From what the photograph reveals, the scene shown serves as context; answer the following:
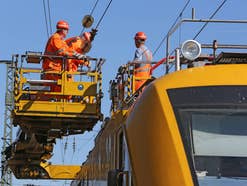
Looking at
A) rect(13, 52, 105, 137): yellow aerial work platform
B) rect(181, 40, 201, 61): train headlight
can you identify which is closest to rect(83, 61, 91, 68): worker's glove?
rect(13, 52, 105, 137): yellow aerial work platform

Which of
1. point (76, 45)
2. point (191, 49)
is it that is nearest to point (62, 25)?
point (76, 45)

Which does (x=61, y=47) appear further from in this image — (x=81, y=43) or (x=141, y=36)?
(x=141, y=36)

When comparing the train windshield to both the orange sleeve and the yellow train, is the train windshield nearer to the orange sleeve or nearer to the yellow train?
the yellow train

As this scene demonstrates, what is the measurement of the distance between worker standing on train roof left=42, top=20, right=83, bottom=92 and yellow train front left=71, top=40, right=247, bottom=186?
689cm

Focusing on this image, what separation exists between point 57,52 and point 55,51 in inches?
2.7

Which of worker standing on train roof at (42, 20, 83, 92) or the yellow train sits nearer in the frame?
the yellow train

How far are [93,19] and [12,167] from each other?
8734 millimetres

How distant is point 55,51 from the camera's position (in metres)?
13.7

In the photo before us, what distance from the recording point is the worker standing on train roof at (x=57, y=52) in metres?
13.5

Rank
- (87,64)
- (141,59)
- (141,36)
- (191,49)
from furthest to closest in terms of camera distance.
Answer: (87,64)
(141,36)
(141,59)
(191,49)

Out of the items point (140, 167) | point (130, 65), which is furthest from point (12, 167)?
point (140, 167)

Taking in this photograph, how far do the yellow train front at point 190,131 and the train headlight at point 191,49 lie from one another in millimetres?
934

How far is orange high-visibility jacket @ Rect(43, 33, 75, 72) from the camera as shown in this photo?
13500 millimetres

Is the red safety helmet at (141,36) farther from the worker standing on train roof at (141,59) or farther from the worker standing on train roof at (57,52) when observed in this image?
the worker standing on train roof at (57,52)
